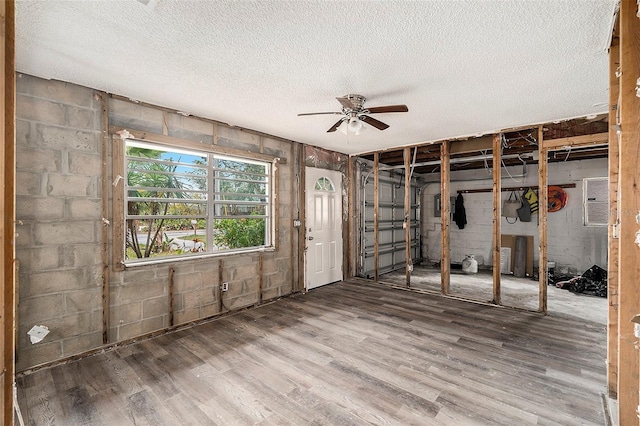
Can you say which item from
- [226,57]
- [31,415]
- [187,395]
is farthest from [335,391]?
[226,57]

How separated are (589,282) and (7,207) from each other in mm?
6934

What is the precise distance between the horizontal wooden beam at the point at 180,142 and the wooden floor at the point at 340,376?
2.13 m

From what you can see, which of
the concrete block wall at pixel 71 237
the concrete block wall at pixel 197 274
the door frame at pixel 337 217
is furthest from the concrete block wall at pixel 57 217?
the door frame at pixel 337 217

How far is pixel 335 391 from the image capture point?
2.11 m

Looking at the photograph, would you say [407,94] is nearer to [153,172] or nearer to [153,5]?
[153,5]

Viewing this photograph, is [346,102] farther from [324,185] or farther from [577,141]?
[577,141]

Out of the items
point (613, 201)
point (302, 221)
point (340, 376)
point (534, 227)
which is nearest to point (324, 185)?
point (302, 221)

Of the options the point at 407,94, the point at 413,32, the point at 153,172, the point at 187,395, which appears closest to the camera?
the point at 413,32


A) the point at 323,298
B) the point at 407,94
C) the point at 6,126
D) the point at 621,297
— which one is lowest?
the point at 323,298

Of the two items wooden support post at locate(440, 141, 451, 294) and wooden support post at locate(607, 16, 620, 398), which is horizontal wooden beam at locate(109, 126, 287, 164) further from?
wooden support post at locate(607, 16, 620, 398)

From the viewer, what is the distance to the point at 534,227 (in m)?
6.11

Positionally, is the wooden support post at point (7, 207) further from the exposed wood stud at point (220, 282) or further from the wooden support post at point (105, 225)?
the exposed wood stud at point (220, 282)

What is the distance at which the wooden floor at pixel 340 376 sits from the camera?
6.12ft

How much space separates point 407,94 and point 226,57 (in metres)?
1.72
